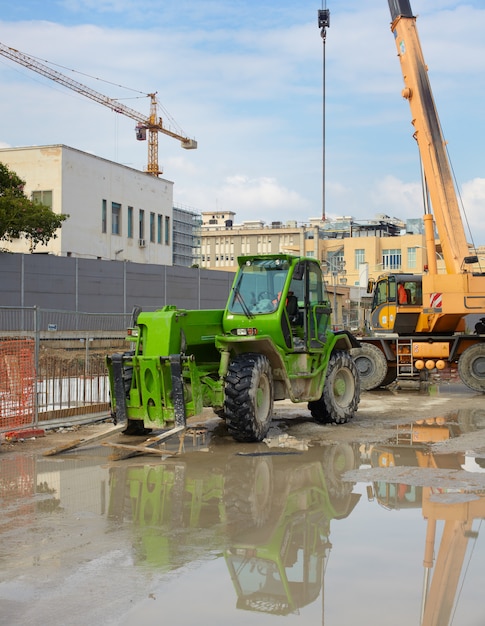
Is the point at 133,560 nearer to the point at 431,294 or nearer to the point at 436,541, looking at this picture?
the point at 436,541

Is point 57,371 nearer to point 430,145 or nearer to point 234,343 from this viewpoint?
point 234,343

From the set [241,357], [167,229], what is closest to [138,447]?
[241,357]

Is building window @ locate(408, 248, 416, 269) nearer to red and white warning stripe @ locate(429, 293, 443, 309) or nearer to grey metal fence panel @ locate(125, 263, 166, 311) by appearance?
grey metal fence panel @ locate(125, 263, 166, 311)

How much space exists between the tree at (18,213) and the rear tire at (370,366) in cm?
2431

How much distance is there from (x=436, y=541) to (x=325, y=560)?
3.82ft

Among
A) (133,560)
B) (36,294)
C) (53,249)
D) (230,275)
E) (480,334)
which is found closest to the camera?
(133,560)

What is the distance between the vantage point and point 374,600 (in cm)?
596

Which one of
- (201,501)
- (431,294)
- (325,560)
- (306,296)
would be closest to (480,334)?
(431,294)

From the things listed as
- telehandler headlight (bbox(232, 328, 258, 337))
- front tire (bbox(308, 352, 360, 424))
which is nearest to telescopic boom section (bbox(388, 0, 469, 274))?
front tire (bbox(308, 352, 360, 424))

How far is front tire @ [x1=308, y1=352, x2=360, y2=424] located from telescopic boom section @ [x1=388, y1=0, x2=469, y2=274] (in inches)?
253

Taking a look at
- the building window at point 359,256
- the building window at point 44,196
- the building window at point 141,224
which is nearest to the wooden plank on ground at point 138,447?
the building window at point 44,196

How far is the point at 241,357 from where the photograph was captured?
42.3ft

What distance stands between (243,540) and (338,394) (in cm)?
845

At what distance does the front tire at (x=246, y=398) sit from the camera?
12.4 m
